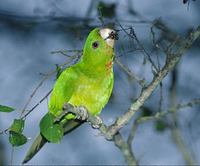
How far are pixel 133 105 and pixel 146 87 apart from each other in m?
0.14

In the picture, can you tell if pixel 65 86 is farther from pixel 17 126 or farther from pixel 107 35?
pixel 17 126

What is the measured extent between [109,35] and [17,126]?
2.44 feet

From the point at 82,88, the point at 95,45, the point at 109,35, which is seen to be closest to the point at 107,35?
the point at 109,35

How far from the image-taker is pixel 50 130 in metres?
3.22

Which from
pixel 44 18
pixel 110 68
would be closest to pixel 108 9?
pixel 44 18

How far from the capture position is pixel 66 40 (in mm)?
5949

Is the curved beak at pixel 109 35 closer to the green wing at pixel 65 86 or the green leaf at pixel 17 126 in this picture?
the green wing at pixel 65 86

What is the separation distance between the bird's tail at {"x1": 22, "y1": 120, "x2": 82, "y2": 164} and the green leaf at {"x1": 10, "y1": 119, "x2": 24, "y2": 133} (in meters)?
0.41

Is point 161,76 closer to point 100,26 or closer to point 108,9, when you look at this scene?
point 100,26

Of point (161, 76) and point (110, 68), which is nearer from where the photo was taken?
point (161, 76)

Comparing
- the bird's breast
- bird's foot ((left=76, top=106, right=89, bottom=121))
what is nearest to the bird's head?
the bird's breast

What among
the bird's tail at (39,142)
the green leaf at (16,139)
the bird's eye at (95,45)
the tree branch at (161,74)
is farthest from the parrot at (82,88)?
the green leaf at (16,139)

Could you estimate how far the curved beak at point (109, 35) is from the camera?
3.44m

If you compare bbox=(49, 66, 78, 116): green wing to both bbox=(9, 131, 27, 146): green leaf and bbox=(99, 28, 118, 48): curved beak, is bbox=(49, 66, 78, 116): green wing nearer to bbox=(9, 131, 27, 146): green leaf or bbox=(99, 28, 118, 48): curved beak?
bbox=(99, 28, 118, 48): curved beak
